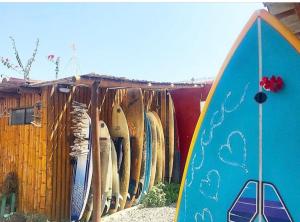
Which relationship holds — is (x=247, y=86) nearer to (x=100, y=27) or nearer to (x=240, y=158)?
(x=240, y=158)

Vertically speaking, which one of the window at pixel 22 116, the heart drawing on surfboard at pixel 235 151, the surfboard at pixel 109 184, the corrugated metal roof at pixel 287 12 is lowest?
the surfboard at pixel 109 184

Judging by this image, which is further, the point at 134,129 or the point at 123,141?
the point at 134,129

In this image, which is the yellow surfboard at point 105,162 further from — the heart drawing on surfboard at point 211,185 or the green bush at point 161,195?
the heart drawing on surfboard at point 211,185

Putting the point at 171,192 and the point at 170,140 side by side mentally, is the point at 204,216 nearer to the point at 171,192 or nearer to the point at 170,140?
the point at 171,192

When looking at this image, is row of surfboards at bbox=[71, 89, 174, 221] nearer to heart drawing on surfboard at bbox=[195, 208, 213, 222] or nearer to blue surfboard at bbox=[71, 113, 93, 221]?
blue surfboard at bbox=[71, 113, 93, 221]

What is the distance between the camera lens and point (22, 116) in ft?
22.7

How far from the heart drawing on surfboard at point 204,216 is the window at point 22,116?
4.45m

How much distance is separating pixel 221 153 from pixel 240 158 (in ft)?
0.74

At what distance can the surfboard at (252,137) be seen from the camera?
2506 millimetres

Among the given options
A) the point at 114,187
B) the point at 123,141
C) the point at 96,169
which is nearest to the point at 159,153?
the point at 123,141

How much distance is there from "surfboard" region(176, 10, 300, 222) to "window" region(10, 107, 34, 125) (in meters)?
4.38

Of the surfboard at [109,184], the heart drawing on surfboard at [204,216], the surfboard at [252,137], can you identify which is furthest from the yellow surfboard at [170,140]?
the heart drawing on surfboard at [204,216]

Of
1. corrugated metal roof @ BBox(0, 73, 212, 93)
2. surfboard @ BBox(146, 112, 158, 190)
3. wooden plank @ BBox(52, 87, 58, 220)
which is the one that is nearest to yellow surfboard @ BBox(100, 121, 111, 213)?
wooden plank @ BBox(52, 87, 58, 220)

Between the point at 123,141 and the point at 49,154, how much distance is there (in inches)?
59.3
